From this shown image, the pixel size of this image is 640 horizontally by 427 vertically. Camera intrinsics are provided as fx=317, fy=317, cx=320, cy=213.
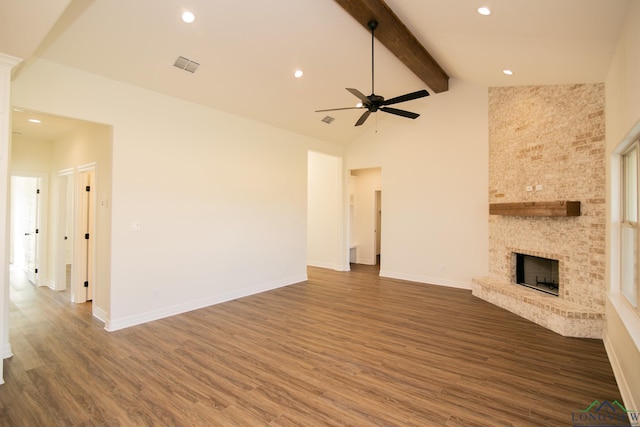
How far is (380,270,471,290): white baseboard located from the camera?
6.45 metres

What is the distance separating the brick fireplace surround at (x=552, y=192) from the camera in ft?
13.6

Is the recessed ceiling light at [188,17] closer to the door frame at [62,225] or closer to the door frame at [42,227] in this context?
the door frame at [62,225]

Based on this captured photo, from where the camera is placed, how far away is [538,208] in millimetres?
4719

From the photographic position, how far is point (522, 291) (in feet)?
16.5

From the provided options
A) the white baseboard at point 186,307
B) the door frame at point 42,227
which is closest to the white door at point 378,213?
the white baseboard at point 186,307

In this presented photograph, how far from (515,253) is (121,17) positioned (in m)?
6.53

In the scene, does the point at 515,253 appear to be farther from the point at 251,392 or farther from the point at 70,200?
the point at 70,200

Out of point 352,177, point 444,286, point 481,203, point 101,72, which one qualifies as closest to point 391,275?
point 444,286

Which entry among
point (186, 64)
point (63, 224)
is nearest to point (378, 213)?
point (186, 64)

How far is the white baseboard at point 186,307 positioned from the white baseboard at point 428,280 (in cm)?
230

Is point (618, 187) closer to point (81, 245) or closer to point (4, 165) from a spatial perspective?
point (4, 165)

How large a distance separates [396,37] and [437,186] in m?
3.40

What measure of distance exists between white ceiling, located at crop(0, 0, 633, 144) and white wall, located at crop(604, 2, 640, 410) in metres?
0.26

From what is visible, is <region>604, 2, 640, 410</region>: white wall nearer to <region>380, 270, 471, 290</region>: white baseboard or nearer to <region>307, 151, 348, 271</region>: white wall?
<region>380, 270, 471, 290</region>: white baseboard
